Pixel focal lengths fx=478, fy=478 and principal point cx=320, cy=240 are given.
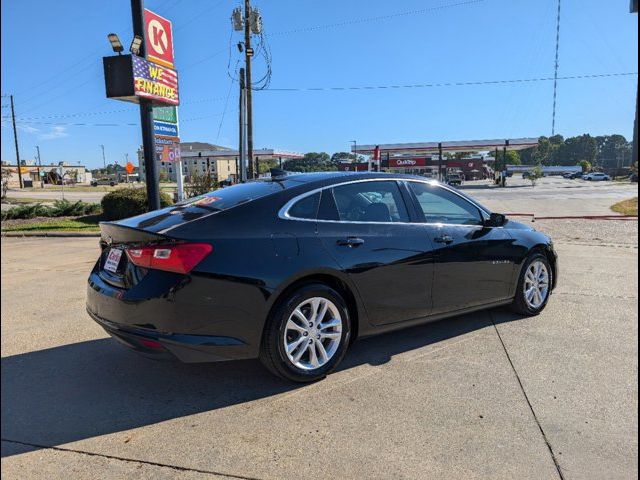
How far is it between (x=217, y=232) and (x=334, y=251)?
901 mm

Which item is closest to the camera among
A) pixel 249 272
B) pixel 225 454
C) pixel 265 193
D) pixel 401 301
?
pixel 225 454

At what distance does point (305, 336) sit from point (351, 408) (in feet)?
2.02

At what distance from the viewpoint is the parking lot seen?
262 cm

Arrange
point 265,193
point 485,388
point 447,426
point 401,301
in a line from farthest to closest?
point 401,301 < point 265,193 < point 485,388 < point 447,426

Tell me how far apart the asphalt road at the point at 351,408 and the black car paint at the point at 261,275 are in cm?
41

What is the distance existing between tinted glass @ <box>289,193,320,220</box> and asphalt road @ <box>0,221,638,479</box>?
1.27 m

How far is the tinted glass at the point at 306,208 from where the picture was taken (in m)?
3.64

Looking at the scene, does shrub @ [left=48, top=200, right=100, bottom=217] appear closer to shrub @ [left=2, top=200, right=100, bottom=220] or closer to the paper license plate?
shrub @ [left=2, top=200, right=100, bottom=220]

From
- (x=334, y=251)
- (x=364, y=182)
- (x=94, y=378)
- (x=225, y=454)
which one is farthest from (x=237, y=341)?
(x=364, y=182)

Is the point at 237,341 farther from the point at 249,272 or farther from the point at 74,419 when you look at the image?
the point at 74,419

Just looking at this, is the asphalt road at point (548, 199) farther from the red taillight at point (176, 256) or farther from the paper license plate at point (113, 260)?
the paper license plate at point (113, 260)

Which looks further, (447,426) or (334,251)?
(334,251)

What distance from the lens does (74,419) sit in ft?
10.1

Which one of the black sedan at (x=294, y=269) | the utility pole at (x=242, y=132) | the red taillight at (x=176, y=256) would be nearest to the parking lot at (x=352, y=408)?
the black sedan at (x=294, y=269)
